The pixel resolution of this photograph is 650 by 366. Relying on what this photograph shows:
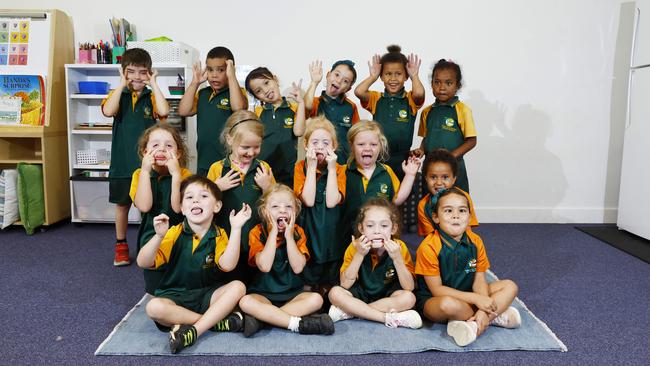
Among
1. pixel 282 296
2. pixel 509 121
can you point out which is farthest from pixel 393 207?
pixel 509 121

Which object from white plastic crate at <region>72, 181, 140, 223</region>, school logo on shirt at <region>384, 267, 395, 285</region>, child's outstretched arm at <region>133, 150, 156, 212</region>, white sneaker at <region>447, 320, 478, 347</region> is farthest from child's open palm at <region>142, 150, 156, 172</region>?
white plastic crate at <region>72, 181, 140, 223</region>

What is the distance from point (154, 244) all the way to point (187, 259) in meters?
0.14

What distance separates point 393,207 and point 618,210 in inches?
90.7

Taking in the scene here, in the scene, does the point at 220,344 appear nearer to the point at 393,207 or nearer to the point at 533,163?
the point at 393,207

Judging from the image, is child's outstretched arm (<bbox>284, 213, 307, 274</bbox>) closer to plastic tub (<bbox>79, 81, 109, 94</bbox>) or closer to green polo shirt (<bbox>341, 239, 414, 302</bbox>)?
green polo shirt (<bbox>341, 239, 414, 302</bbox>)

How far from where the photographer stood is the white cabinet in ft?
10.8

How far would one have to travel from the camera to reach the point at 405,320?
1852mm

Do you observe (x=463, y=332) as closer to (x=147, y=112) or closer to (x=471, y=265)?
(x=471, y=265)

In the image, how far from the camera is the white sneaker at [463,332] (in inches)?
66.9

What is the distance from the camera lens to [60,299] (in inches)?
83.1

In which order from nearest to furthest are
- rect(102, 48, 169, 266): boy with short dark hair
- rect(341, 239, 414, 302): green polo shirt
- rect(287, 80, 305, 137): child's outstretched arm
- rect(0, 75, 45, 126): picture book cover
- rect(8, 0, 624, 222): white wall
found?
rect(341, 239, 414, 302): green polo shirt → rect(287, 80, 305, 137): child's outstretched arm → rect(102, 48, 169, 266): boy with short dark hair → rect(0, 75, 45, 126): picture book cover → rect(8, 0, 624, 222): white wall

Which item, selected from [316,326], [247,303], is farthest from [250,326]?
[316,326]

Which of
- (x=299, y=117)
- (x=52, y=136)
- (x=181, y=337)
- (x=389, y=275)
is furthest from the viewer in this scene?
(x=52, y=136)

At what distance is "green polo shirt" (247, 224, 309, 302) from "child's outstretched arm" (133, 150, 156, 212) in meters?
0.42
